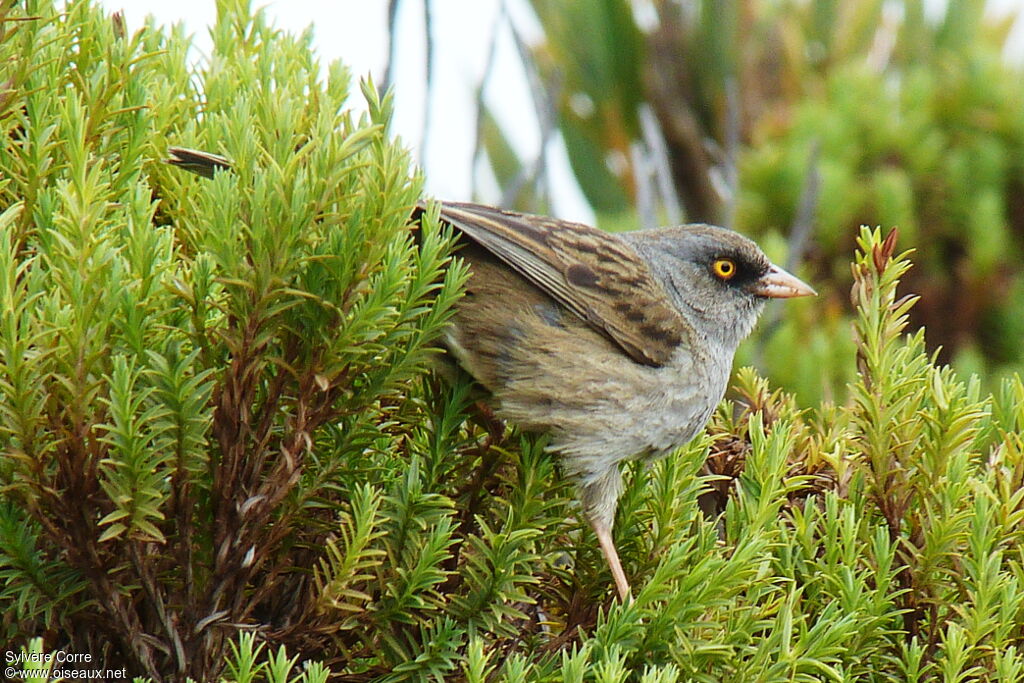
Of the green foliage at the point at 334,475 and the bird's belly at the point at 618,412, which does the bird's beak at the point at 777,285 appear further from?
the green foliage at the point at 334,475

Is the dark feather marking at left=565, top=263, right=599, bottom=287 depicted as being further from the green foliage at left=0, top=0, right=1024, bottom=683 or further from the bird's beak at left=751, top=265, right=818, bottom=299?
the bird's beak at left=751, top=265, right=818, bottom=299

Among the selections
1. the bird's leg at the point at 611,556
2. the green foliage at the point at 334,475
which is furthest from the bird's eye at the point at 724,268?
the bird's leg at the point at 611,556

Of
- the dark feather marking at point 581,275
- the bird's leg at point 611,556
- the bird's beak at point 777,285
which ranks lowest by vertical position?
→ the bird's leg at point 611,556

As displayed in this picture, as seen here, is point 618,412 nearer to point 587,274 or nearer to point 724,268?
point 587,274

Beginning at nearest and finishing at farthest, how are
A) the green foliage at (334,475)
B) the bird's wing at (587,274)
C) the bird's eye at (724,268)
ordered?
the green foliage at (334,475), the bird's wing at (587,274), the bird's eye at (724,268)

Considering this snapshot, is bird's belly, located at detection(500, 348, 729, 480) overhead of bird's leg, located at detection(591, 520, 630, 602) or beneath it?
overhead

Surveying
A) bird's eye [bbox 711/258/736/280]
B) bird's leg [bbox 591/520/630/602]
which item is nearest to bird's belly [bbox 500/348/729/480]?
bird's leg [bbox 591/520/630/602]

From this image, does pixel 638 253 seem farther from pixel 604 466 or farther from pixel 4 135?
pixel 4 135
